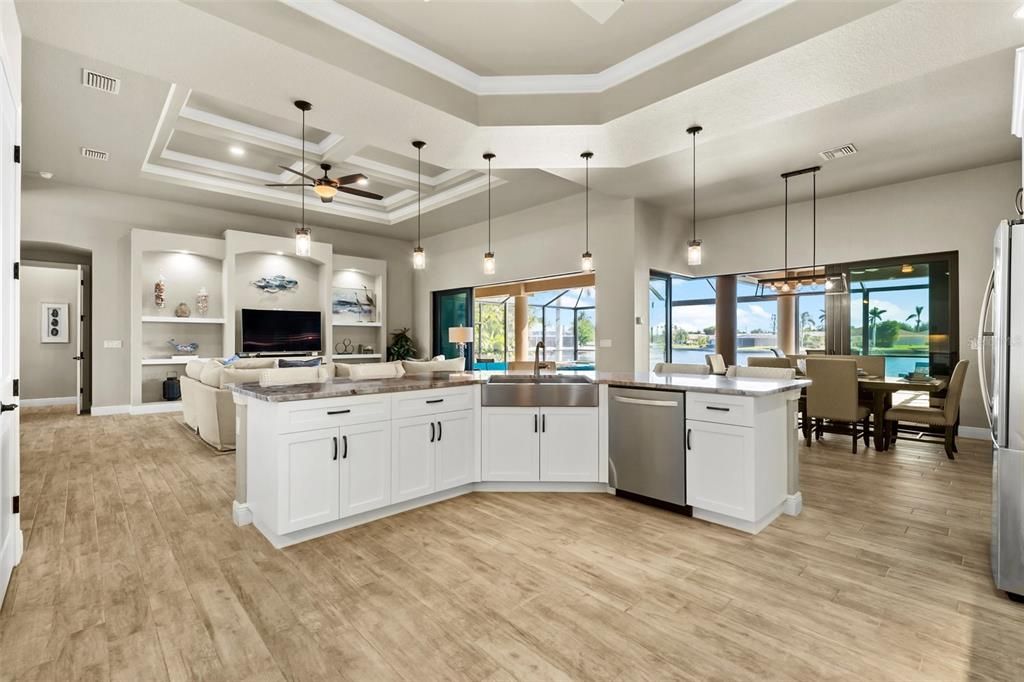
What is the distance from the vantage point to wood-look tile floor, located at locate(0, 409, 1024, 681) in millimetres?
1804

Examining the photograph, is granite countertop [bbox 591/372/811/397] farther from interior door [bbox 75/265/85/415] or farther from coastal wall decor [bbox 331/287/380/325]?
interior door [bbox 75/265/85/415]

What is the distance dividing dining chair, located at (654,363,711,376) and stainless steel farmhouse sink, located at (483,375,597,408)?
3.69 ft

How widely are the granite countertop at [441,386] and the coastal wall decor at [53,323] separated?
26.4ft

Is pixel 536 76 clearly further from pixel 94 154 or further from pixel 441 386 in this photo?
pixel 94 154

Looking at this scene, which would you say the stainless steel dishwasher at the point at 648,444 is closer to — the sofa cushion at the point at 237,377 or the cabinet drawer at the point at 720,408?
the cabinet drawer at the point at 720,408

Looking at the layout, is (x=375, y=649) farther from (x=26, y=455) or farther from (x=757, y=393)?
(x=26, y=455)

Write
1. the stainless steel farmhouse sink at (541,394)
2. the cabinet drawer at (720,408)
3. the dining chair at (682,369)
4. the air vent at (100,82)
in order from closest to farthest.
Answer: the cabinet drawer at (720,408), the stainless steel farmhouse sink at (541,394), the air vent at (100,82), the dining chair at (682,369)

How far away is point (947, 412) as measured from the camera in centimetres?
474

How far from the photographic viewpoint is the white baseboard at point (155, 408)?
24.3 ft

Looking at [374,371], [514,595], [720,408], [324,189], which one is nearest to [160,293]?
[324,189]

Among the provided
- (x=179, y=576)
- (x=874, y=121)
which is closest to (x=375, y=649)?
(x=179, y=576)

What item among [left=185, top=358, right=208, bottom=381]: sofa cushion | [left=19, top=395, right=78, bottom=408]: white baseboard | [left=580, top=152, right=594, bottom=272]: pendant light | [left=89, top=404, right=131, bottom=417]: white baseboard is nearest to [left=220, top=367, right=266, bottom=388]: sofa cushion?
[left=185, top=358, right=208, bottom=381]: sofa cushion

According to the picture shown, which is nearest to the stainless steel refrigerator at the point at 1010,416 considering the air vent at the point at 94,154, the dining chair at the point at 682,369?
the dining chair at the point at 682,369

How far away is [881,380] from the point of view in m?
5.32
